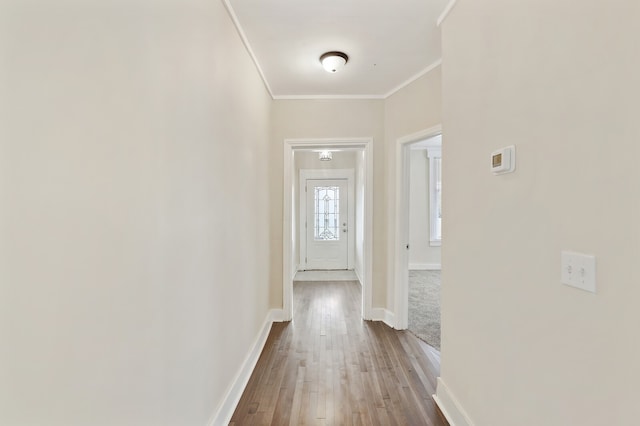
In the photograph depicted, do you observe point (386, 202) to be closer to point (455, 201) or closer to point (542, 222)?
point (455, 201)

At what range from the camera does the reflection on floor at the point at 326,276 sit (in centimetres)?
556

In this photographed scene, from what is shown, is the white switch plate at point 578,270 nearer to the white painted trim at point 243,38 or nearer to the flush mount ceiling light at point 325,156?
the white painted trim at point 243,38

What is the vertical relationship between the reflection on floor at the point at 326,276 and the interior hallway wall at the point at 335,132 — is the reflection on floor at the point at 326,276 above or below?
below

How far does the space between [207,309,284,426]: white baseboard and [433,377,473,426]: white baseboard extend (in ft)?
4.46

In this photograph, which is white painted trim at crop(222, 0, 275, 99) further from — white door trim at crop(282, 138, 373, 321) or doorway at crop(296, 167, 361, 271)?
doorway at crop(296, 167, 361, 271)

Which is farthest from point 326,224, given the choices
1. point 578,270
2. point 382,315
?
point 578,270

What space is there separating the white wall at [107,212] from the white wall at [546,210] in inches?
55.1

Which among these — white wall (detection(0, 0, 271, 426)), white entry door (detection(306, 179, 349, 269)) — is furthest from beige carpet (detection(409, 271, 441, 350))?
white wall (detection(0, 0, 271, 426))

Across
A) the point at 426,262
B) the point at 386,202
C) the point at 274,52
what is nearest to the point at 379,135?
the point at 386,202

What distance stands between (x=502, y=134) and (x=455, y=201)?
0.55 meters

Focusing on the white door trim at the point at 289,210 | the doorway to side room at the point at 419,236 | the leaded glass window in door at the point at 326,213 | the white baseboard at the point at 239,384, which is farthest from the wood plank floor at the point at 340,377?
the leaded glass window in door at the point at 326,213

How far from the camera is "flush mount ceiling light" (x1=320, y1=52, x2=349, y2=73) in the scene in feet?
8.16

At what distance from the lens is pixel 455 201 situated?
183cm

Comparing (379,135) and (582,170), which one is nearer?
(582,170)
